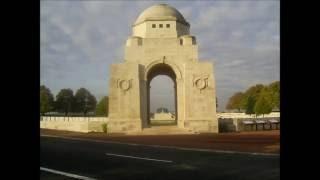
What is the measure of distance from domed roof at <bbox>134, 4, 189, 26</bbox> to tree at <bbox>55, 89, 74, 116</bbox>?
43757 mm

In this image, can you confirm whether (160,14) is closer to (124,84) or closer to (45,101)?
(124,84)

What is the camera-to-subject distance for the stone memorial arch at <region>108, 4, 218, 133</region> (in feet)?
104

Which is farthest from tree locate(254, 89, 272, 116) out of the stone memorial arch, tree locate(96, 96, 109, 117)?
the stone memorial arch

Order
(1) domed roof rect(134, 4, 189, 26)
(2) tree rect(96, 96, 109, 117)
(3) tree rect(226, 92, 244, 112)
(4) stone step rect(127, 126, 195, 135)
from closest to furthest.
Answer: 1. (4) stone step rect(127, 126, 195, 135)
2. (1) domed roof rect(134, 4, 189, 26)
3. (2) tree rect(96, 96, 109, 117)
4. (3) tree rect(226, 92, 244, 112)

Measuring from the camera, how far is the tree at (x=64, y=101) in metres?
75.6

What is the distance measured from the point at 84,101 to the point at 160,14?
49.4 metres

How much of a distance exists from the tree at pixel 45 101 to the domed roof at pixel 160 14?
32.4 metres

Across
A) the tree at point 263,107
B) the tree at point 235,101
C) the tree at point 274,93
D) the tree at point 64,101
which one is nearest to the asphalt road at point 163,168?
the tree at point 263,107

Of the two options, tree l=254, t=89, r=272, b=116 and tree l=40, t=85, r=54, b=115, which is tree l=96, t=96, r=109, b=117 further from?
tree l=254, t=89, r=272, b=116

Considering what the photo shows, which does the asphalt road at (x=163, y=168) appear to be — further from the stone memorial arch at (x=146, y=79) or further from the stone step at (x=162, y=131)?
the stone memorial arch at (x=146, y=79)
